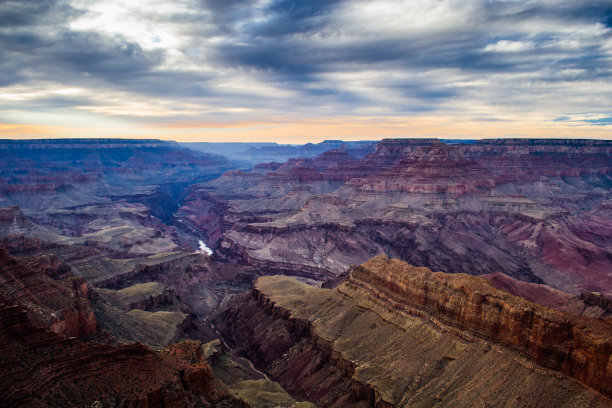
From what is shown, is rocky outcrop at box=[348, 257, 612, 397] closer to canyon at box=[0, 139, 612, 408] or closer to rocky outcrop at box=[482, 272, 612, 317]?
canyon at box=[0, 139, 612, 408]

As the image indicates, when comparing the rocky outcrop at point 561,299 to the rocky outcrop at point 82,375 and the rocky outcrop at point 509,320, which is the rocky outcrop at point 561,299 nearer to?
the rocky outcrop at point 509,320

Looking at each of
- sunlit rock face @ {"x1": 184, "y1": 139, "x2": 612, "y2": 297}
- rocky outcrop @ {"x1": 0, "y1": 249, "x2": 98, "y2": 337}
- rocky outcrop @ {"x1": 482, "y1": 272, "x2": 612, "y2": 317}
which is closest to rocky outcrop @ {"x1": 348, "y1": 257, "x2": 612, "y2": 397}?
rocky outcrop @ {"x1": 482, "y1": 272, "x2": 612, "y2": 317}

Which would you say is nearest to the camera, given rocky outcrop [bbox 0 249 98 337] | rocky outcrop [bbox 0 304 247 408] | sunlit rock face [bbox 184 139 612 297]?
rocky outcrop [bbox 0 304 247 408]

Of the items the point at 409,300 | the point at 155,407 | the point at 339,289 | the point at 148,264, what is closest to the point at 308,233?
the point at 148,264

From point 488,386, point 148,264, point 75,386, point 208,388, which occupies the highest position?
point 75,386

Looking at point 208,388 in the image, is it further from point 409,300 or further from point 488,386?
point 409,300

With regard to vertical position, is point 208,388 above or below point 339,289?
above

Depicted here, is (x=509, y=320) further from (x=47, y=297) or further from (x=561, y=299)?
(x=561, y=299)

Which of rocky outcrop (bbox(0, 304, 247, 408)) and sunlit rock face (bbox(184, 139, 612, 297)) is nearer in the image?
rocky outcrop (bbox(0, 304, 247, 408))
